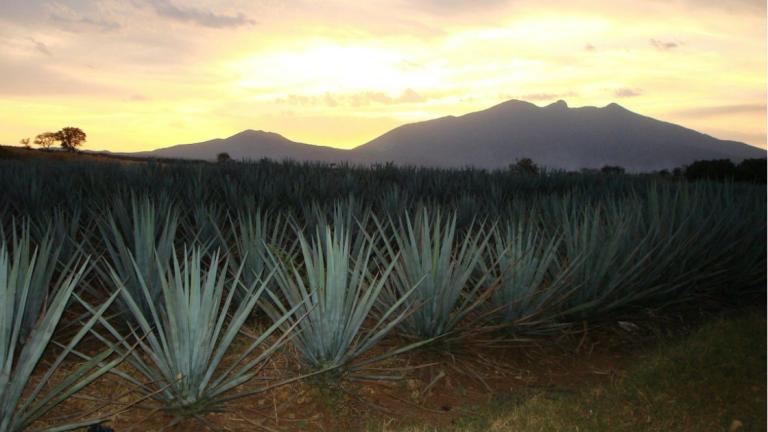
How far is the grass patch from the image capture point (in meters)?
3.24

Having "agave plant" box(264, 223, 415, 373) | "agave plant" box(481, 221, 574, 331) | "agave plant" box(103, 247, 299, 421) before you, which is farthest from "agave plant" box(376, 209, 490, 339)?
"agave plant" box(103, 247, 299, 421)

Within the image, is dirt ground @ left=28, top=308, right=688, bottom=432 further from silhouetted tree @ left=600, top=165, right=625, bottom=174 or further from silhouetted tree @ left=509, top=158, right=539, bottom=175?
silhouetted tree @ left=600, top=165, right=625, bottom=174

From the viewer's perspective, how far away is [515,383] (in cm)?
378

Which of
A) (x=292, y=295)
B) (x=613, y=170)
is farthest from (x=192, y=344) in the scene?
(x=613, y=170)

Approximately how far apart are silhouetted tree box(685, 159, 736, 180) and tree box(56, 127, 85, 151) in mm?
48476

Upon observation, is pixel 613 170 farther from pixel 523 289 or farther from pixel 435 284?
pixel 435 284

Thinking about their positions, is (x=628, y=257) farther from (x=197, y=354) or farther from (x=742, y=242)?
(x=197, y=354)

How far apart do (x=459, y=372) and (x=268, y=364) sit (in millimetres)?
984

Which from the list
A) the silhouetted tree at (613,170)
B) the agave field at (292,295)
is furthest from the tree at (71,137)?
the agave field at (292,295)

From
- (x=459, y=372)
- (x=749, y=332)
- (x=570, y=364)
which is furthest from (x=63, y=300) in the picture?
(x=749, y=332)

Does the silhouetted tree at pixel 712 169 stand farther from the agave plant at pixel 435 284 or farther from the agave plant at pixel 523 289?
the agave plant at pixel 435 284

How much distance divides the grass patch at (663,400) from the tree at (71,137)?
60.0 metres

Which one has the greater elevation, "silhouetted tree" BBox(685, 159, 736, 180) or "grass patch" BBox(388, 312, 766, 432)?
"silhouetted tree" BBox(685, 159, 736, 180)

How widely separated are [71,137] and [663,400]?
61921 millimetres
